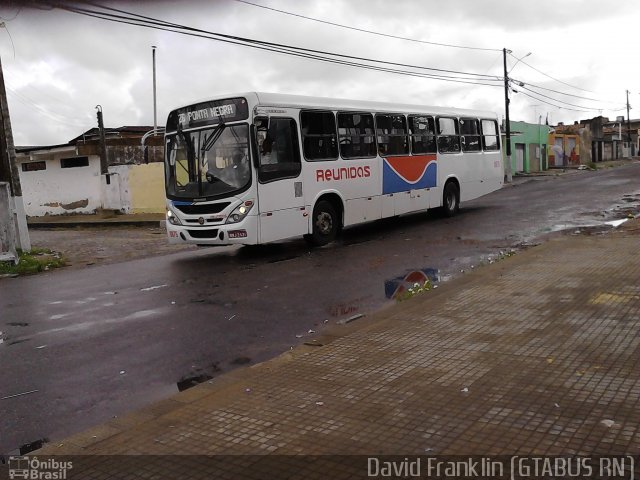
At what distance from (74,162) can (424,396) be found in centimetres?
2711

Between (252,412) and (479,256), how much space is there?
7.66 metres

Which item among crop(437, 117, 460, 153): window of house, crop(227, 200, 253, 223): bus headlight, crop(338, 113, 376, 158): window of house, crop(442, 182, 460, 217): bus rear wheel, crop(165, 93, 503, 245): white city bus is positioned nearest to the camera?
crop(227, 200, 253, 223): bus headlight

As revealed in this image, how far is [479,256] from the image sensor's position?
36.1 ft

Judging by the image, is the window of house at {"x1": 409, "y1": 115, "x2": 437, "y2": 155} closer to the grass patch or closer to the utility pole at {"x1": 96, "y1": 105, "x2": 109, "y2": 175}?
the grass patch

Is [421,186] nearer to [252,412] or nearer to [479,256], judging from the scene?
[479,256]

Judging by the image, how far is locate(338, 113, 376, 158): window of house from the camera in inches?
539

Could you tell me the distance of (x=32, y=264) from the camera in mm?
12547

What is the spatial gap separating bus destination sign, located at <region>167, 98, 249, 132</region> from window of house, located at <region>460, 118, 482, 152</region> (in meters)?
8.82

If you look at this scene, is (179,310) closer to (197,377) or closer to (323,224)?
(197,377)

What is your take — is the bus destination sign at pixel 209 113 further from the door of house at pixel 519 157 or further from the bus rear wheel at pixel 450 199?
the door of house at pixel 519 157

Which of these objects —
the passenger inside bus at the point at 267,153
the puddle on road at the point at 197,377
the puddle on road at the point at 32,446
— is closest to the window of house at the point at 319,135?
the passenger inside bus at the point at 267,153

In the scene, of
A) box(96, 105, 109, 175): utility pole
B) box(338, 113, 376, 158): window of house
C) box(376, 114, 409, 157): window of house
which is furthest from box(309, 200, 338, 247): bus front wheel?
box(96, 105, 109, 175): utility pole

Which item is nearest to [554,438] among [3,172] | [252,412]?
[252,412]

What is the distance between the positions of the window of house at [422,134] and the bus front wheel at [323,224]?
3883 mm
